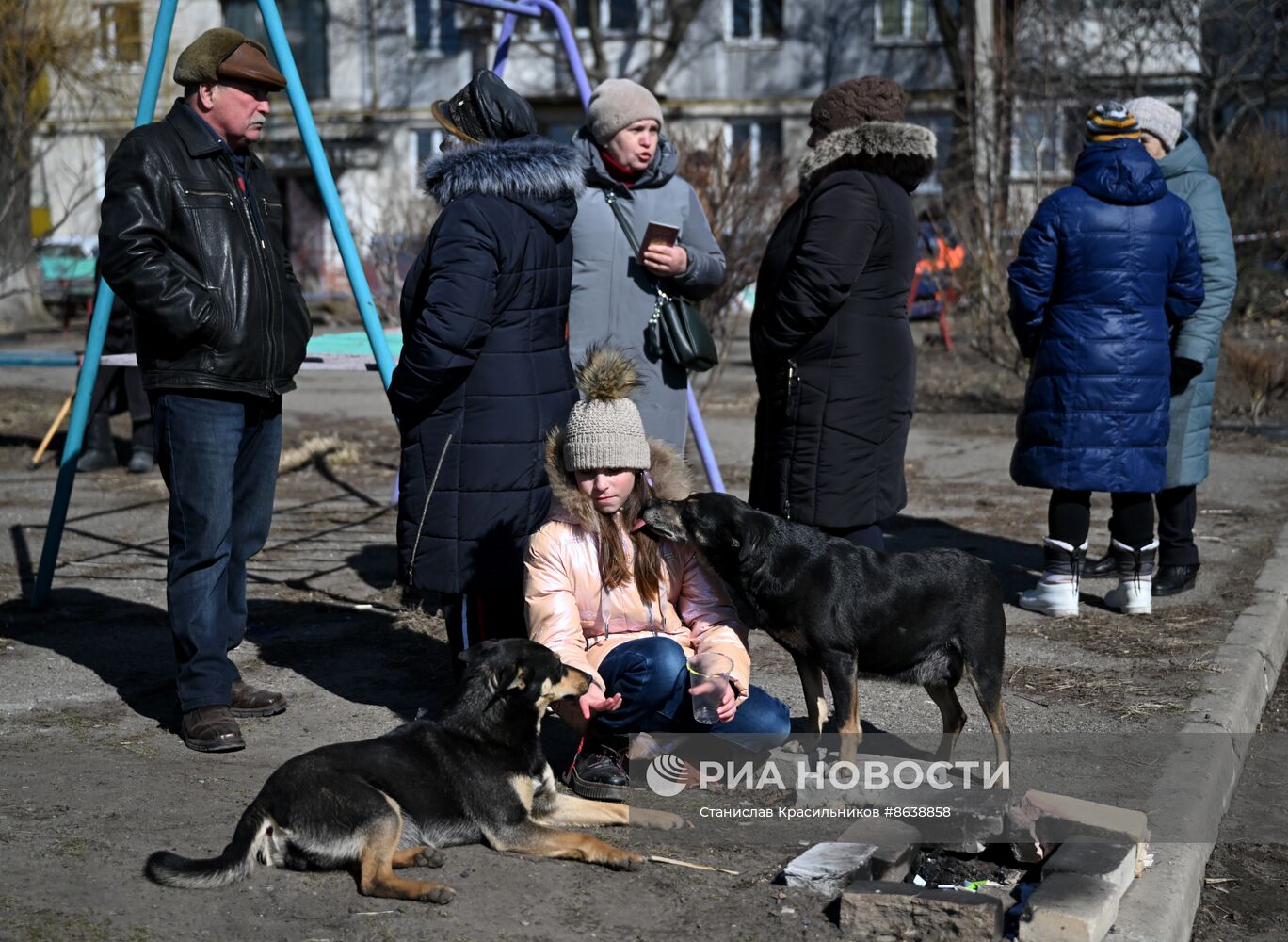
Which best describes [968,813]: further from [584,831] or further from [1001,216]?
[1001,216]

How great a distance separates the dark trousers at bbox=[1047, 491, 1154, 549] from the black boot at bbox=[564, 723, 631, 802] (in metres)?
2.72

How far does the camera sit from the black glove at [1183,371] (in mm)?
6406

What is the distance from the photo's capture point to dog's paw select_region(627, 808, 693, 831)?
12.7ft

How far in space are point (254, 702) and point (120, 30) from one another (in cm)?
2283

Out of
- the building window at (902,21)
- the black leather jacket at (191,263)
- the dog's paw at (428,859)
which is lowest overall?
the dog's paw at (428,859)

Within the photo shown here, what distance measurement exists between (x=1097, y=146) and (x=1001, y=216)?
6791 mm

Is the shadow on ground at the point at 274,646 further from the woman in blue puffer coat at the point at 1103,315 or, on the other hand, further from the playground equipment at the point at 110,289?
the woman in blue puffer coat at the point at 1103,315

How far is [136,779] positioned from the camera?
421cm

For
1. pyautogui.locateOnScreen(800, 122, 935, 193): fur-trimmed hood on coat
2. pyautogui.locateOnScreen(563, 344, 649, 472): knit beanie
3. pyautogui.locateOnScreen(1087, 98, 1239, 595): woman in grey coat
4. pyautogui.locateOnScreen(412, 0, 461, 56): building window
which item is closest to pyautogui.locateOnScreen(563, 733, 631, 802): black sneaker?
pyautogui.locateOnScreen(563, 344, 649, 472): knit beanie

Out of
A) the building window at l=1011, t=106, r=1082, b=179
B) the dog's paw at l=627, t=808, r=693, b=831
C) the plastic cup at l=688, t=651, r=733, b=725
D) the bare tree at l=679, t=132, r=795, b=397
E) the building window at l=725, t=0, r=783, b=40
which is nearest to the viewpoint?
the dog's paw at l=627, t=808, r=693, b=831

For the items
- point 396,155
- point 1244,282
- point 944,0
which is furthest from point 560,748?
point 396,155

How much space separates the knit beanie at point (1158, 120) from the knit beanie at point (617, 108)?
259cm

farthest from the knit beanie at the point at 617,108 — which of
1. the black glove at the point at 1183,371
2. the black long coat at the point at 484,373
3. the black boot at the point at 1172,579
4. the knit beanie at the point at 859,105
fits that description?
the black boot at the point at 1172,579

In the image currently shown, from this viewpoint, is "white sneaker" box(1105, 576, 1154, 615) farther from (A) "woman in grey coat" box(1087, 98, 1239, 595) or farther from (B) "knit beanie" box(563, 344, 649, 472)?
(B) "knit beanie" box(563, 344, 649, 472)
